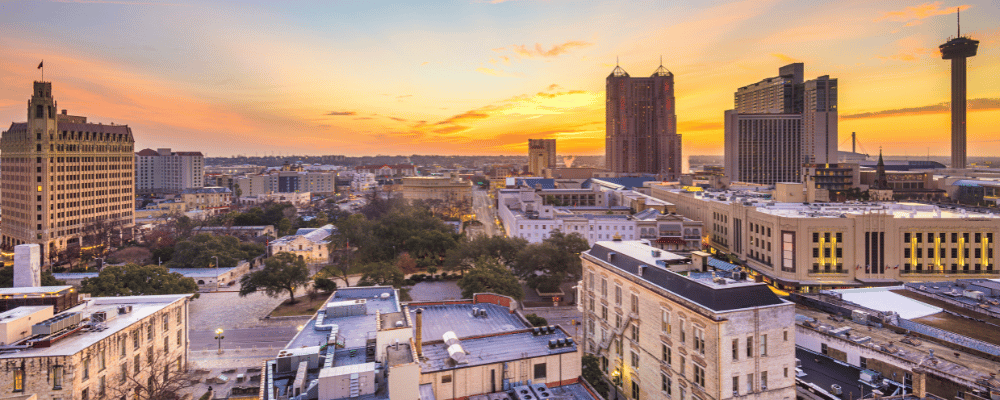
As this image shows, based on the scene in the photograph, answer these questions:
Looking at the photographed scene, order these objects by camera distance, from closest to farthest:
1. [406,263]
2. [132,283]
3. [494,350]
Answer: [494,350], [132,283], [406,263]

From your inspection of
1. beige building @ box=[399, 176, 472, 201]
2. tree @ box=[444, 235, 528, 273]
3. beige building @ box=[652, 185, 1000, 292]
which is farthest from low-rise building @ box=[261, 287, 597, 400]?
beige building @ box=[399, 176, 472, 201]

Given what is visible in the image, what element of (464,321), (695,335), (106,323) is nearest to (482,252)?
(464,321)

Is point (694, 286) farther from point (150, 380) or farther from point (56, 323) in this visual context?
point (56, 323)

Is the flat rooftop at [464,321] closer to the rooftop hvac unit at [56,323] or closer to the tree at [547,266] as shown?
the rooftop hvac unit at [56,323]

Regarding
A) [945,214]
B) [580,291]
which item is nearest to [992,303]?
[580,291]

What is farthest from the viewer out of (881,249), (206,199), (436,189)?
(436,189)

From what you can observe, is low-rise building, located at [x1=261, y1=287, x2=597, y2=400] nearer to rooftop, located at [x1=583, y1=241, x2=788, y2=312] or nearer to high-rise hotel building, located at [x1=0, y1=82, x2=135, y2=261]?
rooftop, located at [x1=583, y1=241, x2=788, y2=312]

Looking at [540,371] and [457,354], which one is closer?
[457,354]
